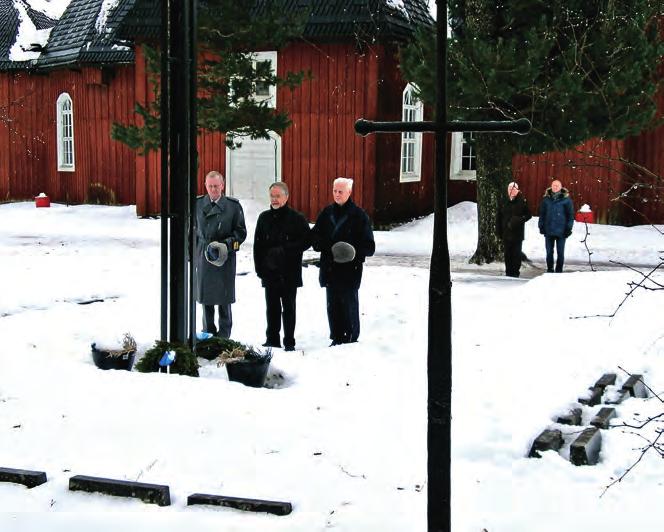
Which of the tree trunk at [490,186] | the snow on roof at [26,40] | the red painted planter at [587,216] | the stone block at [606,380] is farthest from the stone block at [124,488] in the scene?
the snow on roof at [26,40]

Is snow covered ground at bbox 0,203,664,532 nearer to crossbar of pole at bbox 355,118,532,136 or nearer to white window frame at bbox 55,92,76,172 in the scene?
crossbar of pole at bbox 355,118,532,136

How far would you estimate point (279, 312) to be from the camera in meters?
8.42

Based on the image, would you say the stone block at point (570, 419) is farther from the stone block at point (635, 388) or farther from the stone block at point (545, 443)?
the stone block at point (635, 388)

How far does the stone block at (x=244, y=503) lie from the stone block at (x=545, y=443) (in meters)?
1.63

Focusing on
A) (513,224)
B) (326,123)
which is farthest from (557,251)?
(326,123)

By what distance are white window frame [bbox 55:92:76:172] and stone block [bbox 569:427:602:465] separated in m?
22.8

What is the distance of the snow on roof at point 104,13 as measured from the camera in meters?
23.3

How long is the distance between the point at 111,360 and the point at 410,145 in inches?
598

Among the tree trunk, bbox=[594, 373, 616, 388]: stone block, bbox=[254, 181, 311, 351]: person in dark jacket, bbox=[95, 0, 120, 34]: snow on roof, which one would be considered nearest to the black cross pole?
bbox=[594, 373, 616, 388]: stone block

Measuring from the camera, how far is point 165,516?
13.3 ft

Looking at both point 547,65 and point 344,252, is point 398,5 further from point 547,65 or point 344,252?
point 344,252

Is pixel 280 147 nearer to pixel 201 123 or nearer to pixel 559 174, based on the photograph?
pixel 201 123

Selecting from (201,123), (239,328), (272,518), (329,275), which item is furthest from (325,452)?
(201,123)

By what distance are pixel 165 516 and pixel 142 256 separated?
37.4 feet
